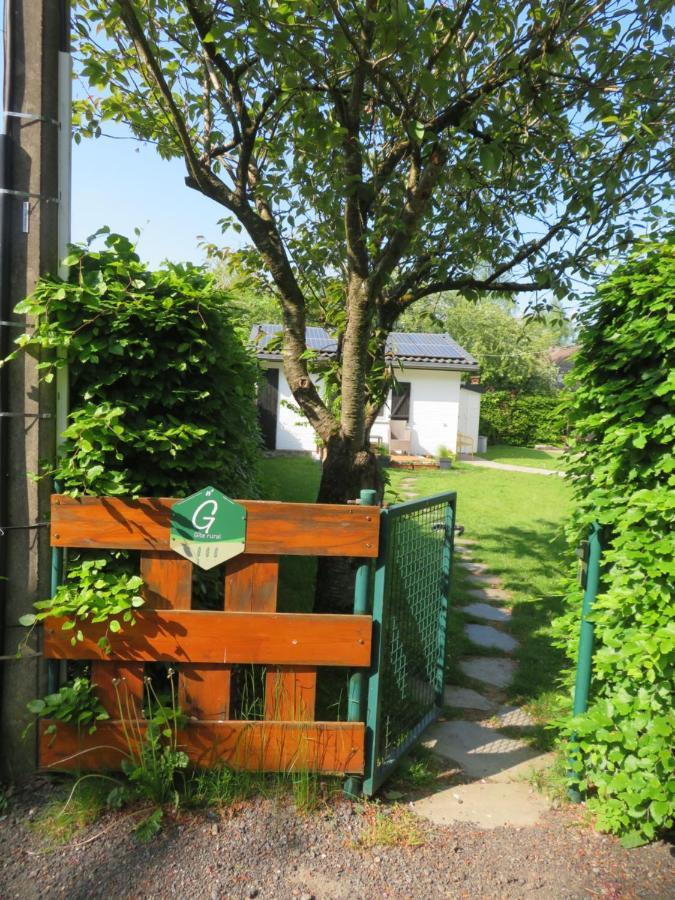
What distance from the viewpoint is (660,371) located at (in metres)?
2.45

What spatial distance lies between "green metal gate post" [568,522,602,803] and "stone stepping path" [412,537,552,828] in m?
0.31

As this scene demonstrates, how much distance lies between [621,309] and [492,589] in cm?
426

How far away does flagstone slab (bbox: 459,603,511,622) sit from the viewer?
556cm

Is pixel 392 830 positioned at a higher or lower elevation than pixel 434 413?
lower

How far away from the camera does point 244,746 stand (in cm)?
276

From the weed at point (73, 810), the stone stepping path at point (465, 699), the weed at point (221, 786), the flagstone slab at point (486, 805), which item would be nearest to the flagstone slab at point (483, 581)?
the stone stepping path at point (465, 699)

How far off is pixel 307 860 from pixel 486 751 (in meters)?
1.35

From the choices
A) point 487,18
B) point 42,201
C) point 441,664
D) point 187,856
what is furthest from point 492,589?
point 42,201

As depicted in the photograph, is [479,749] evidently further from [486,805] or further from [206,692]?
[206,692]

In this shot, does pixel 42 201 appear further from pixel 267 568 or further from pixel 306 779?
pixel 306 779

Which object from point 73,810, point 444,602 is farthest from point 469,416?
point 73,810

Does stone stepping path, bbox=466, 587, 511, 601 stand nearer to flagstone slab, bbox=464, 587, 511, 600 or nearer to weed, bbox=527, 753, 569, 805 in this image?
flagstone slab, bbox=464, 587, 511, 600

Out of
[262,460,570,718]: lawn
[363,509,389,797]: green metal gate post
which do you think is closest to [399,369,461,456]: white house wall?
[262,460,570,718]: lawn

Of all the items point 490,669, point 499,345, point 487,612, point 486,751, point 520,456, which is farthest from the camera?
point 499,345
